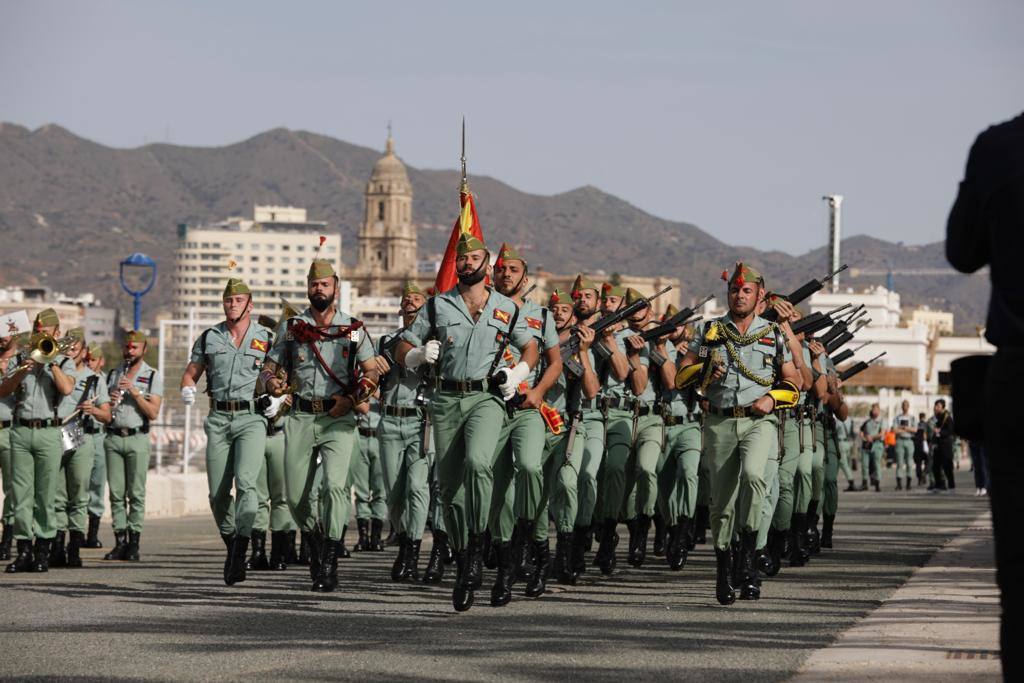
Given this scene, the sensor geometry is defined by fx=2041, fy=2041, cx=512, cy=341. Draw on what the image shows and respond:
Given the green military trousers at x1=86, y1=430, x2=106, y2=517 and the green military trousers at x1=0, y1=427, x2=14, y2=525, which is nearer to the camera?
the green military trousers at x1=0, y1=427, x2=14, y2=525

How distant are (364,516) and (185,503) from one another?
10.3 m

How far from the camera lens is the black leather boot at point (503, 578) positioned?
11.8 meters

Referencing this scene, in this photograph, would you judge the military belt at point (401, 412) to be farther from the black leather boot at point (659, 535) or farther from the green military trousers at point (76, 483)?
the black leather boot at point (659, 535)

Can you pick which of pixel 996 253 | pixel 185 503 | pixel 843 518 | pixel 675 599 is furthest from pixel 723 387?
pixel 185 503

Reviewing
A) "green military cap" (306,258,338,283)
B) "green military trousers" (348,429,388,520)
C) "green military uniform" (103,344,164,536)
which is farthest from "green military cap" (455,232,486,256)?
"green military trousers" (348,429,388,520)

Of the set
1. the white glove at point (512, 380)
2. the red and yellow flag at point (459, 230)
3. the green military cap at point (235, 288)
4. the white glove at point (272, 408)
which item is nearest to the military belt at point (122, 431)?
the red and yellow flag at point (459, 230)

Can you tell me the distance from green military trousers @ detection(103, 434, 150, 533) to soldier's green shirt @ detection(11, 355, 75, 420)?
7.01 ft

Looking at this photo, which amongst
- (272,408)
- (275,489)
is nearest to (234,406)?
(272,408)

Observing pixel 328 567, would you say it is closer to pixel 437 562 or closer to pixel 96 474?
pixel 437 562

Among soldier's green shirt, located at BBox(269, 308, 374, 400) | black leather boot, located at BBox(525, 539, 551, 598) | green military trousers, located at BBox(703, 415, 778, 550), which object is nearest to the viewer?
green military trousers, located at BBox(703, 415, 778, 550)

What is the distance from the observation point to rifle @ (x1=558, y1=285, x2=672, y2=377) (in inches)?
559

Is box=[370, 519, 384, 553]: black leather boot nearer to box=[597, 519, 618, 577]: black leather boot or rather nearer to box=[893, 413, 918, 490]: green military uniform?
box=[597, 519, 618, 577]: black leather boot

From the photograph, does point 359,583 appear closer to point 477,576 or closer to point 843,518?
point 477,576

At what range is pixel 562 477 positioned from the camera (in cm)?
1444
